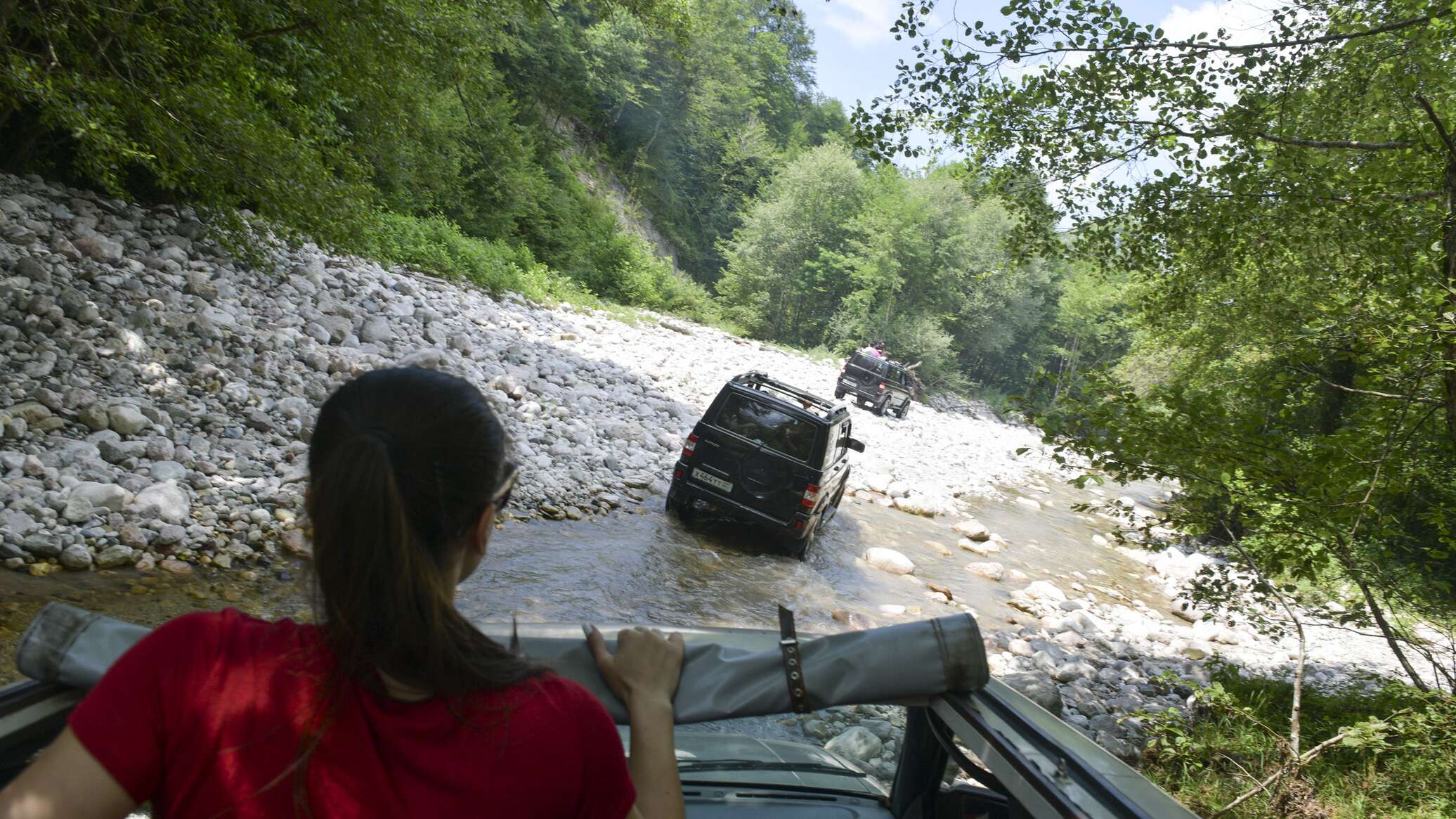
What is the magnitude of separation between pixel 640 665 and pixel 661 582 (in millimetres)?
7701

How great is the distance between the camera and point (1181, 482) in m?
5.78

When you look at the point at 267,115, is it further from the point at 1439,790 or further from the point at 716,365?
the point at 716,365

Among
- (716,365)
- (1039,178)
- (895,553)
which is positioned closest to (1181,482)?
(1039,178)

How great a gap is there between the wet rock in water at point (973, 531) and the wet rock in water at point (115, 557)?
12.6m

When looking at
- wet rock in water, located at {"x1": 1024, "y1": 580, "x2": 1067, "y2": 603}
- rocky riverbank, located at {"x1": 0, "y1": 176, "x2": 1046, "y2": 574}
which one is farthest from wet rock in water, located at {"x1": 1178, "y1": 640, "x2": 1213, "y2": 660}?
rocky riverbank, located at {"x1": 0, "y1": 176, "x2": 1046, "y2": 574}

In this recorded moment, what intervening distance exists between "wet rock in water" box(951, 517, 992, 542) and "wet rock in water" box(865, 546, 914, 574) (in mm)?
3435

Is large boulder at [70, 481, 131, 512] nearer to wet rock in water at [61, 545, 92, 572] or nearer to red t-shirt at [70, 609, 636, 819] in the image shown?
wet rock in water at [61, 545, 92, 572]

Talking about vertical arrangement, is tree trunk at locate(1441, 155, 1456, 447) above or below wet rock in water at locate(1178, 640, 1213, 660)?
above

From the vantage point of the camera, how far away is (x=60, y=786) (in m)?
1.08

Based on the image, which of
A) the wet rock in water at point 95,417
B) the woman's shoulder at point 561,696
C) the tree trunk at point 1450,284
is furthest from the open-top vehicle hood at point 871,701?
the wet rock in water at point 95,417

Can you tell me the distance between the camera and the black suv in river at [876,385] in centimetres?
2844

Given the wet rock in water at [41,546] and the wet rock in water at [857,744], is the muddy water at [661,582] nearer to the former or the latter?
the wet rock in water at [41,546]

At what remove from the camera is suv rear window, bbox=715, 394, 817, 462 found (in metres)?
10.0

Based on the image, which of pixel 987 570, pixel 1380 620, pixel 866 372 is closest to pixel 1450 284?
pixel 1380 620
